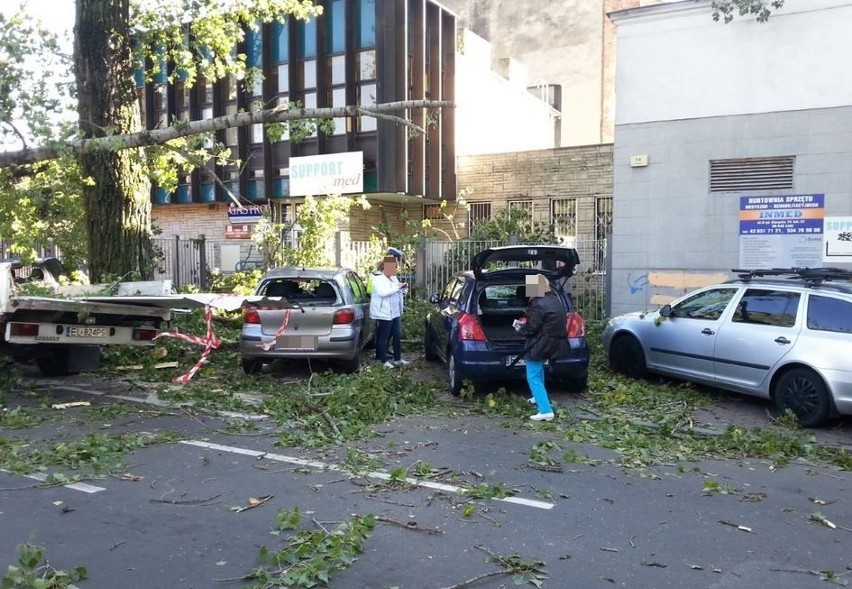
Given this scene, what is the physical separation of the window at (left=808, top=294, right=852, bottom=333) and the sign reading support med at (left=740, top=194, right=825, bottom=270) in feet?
14.8

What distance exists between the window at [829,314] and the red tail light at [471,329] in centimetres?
348

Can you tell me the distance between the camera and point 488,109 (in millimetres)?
23453

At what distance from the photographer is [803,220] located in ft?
38.5

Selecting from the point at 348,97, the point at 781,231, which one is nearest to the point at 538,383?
the point at 781,231

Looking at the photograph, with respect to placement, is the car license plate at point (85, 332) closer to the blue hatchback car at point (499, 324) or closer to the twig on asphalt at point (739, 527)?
the blue hatchback car at point (499, 324)

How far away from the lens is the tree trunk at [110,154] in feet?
40.5

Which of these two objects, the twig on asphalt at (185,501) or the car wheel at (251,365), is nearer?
the twig on asphalt at (185,501)

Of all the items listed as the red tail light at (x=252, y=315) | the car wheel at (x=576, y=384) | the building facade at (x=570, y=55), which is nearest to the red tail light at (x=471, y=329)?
the car wheel at (x=576, y=384)

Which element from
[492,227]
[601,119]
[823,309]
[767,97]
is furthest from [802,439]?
[601,119]

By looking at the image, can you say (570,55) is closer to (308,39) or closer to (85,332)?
(308,39)

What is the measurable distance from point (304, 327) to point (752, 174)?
789 cm

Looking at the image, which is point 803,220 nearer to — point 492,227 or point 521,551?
point 492,227

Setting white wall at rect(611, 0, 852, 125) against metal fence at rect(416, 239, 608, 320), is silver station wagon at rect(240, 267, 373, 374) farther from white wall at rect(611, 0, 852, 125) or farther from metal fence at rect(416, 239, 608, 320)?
white wall at rect(611, 0, 852, 125)

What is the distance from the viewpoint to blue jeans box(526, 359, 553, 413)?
25.6 ft
